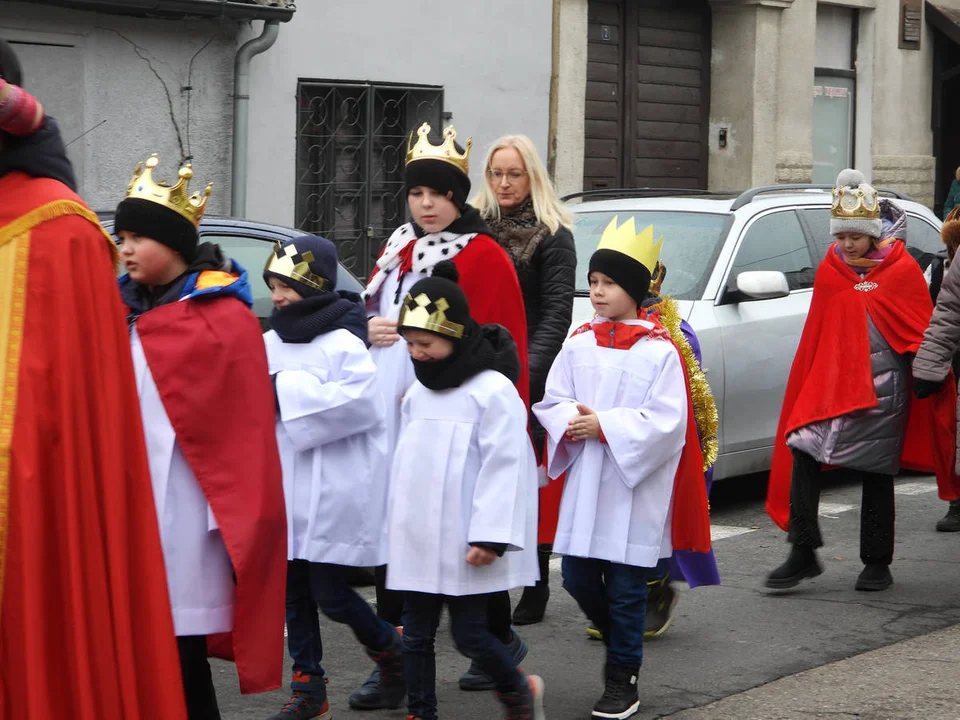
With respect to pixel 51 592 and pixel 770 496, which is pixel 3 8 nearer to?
pixel 770 496

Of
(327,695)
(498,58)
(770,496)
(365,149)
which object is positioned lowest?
(327,695)

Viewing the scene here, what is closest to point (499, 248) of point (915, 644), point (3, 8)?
point (915, 644)

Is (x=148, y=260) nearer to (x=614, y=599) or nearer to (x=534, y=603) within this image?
(x=614, y=599)

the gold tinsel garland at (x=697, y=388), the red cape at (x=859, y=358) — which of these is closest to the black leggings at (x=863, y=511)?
the red cape at (x=859, y=358)

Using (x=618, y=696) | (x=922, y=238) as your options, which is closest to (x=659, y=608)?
(x=618, y=696)

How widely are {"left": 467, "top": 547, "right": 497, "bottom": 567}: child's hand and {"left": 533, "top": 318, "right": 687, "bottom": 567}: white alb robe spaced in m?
0.68

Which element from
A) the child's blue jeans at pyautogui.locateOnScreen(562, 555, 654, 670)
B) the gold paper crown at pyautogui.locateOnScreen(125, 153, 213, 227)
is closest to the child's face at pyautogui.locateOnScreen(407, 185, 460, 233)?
the child's blue jeans at pyautogui.locateOnScreen(562, 555, 654, 670)

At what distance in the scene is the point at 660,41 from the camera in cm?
1772

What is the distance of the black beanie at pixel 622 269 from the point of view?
529 cm

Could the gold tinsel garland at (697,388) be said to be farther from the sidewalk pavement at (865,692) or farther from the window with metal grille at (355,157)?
the window with metal grille at (355,157)

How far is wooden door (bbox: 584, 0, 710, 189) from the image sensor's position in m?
17.1

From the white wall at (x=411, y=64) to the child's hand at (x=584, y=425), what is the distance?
8.43m

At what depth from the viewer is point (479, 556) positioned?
4543 mm

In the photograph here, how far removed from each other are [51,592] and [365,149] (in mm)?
10899
